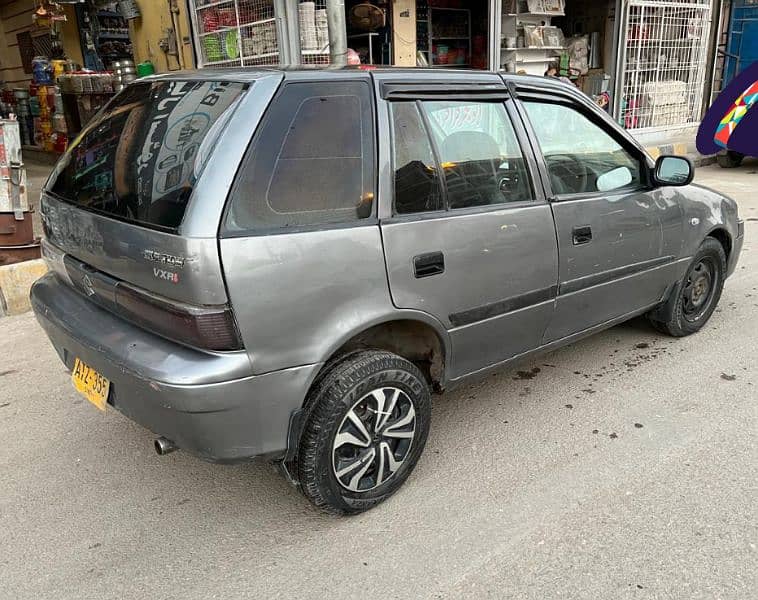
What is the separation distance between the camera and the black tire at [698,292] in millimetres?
4223

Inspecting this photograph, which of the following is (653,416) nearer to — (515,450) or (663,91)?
(515,450)

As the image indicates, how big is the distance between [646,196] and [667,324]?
1.06 meters

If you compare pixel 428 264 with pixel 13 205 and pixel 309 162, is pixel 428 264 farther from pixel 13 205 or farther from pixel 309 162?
pixel 13 205

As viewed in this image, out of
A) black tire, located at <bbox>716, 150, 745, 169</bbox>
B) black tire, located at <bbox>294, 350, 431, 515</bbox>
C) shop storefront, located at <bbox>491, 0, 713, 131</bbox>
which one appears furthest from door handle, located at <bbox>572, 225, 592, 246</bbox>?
black tire, located at <bbox>716, 150, 745, 169</bbox>

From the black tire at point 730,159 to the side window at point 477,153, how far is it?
10.6 m

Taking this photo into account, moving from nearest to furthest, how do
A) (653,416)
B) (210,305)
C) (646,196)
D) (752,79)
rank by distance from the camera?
(210,305) < (653,416) < (646,196) < (752,79)

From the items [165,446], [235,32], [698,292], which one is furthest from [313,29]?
[165,446]

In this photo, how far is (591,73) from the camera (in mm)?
13656

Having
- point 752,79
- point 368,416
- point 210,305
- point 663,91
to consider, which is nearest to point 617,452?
point 368,416

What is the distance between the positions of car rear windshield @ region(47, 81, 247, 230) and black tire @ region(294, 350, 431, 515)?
0.89 meters

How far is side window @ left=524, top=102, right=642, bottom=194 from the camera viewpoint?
3.24m

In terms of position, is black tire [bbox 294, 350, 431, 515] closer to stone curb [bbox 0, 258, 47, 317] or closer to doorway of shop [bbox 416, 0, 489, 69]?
stone curb [bbox 0, 258, 47, 317]

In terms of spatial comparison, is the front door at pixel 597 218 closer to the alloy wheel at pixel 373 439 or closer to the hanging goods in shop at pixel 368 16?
the alloy wheel at pixel 373 439

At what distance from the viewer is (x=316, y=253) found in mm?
2354
